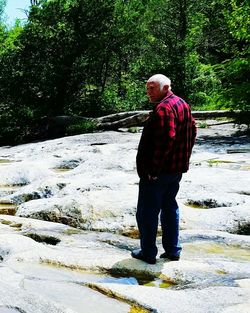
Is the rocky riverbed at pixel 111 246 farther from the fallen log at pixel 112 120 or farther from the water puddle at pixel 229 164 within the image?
the fallen log at pixel 112 120

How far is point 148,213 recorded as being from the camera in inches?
232

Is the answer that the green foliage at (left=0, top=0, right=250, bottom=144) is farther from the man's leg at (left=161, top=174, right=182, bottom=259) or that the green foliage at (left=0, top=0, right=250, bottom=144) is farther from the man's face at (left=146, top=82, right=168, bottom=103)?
the man's face at (left=146, top=82, right=168, bottom=103)

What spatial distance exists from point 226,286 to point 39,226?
3.68m

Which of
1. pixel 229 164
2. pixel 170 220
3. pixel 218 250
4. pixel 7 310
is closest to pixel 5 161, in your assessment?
pixel 229 164

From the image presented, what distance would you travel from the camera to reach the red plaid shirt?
5547 millimetres

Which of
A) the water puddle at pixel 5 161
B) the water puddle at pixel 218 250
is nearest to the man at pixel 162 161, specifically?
the water puddle at pixel 218 250

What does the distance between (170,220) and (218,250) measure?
1.09 m

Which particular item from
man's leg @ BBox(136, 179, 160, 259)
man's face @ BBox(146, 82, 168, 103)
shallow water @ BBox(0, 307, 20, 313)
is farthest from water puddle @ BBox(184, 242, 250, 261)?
shallow water @ BBox(0, 307, 20, 313)

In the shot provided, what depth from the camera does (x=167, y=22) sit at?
3189 cm

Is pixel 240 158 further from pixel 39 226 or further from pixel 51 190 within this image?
pixel 39 226

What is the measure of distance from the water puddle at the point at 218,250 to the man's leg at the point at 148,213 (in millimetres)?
936

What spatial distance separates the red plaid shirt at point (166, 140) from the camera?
5547mm

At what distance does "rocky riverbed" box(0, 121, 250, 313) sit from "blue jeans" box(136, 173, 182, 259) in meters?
0.27

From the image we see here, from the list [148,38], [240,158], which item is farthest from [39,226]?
[148,38]
